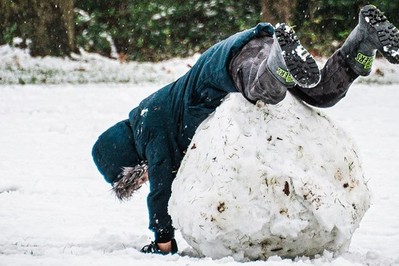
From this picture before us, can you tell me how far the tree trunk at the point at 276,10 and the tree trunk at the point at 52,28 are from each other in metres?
3.03

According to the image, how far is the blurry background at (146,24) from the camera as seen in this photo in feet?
37.8

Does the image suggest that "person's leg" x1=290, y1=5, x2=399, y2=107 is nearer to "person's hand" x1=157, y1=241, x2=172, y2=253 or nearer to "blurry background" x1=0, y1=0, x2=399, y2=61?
"person's hand" x1=157, y1=241, x2=172, y2=253

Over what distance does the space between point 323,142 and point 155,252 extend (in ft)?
2.96

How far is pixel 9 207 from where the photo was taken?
443 cm

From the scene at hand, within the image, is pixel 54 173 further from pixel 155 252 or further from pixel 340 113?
pixel 340 113

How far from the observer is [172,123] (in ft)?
10.9

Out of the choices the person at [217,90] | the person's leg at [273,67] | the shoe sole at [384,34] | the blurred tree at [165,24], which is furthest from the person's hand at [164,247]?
the blurred tree at [165,24]

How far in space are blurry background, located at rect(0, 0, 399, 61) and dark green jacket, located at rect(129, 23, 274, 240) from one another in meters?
8.38

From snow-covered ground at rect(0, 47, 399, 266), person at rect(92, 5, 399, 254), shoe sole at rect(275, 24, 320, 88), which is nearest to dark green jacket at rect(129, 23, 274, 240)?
person at rect(92, 5, 399, 254)

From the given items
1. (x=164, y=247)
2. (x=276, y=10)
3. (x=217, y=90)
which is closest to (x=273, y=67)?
(x=217, y=90)

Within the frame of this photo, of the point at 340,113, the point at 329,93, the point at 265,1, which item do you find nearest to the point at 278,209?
the point at 329,93

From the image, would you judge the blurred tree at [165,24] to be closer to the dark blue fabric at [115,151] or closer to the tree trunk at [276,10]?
the tree trunk at [276,10]

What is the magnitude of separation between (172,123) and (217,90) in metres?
0.27

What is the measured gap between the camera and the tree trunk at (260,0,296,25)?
36.7ft
